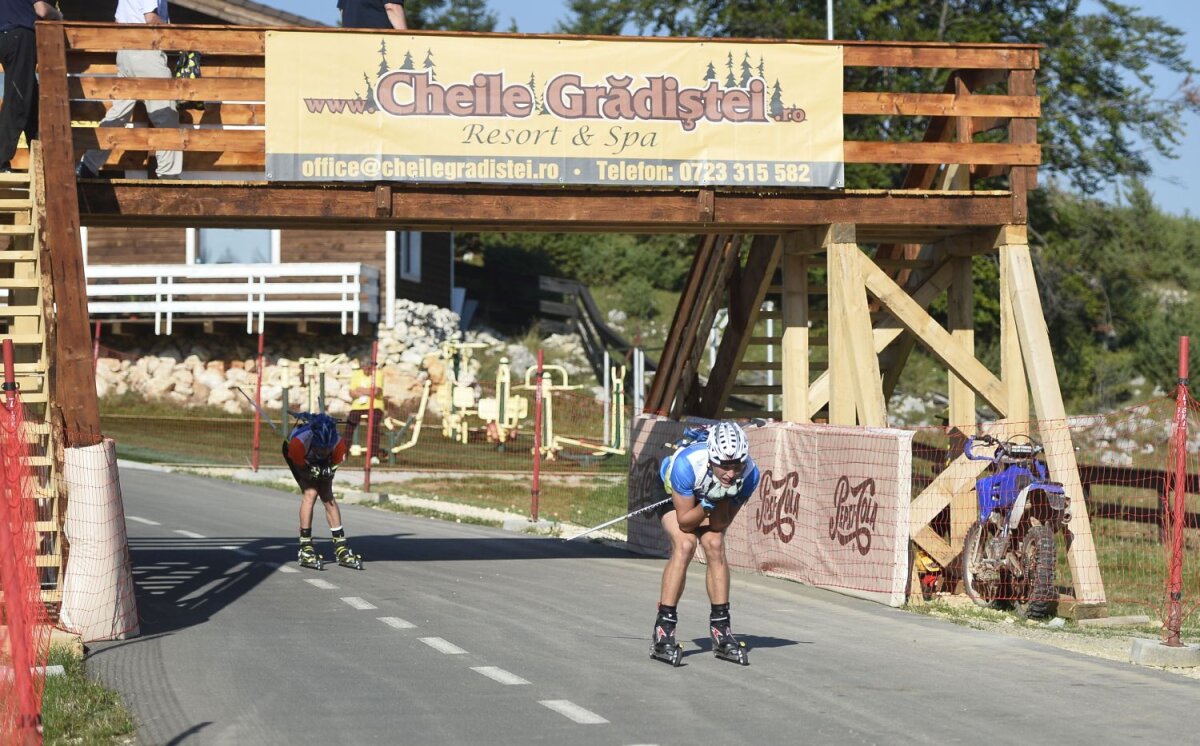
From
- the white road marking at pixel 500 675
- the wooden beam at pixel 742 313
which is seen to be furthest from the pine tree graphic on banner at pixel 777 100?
the white road marking at pixel 500 675

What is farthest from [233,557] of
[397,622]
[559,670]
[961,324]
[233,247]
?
[233,247]

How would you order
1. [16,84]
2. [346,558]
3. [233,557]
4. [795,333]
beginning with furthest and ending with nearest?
1. [795,333]
2. [233,557]
3. [346,558]
4. [16,84]

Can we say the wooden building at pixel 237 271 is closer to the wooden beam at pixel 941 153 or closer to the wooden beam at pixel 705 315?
the wooden beam at pixel 705 315

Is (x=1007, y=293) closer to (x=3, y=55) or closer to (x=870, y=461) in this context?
(x=870, y=461)

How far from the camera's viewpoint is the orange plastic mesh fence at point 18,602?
7.20 meters

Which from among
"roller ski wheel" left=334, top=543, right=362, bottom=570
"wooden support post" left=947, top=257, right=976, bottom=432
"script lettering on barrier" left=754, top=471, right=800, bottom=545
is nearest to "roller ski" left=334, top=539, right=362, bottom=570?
"roller ski wheel" left=334, top=543, right=362, bottom=570

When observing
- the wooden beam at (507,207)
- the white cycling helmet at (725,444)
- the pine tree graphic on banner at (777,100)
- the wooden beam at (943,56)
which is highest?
the wooden beam at (943,56)

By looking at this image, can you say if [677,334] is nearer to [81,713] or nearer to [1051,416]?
[1051,416]

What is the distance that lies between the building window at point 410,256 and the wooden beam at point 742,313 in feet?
72.2

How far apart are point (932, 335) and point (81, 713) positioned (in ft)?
32.8

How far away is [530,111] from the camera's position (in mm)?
15555

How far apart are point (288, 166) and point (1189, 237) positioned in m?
52.4

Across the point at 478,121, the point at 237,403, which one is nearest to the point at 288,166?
the point at 478,121

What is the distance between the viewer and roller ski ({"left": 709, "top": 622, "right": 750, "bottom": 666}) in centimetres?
1045
